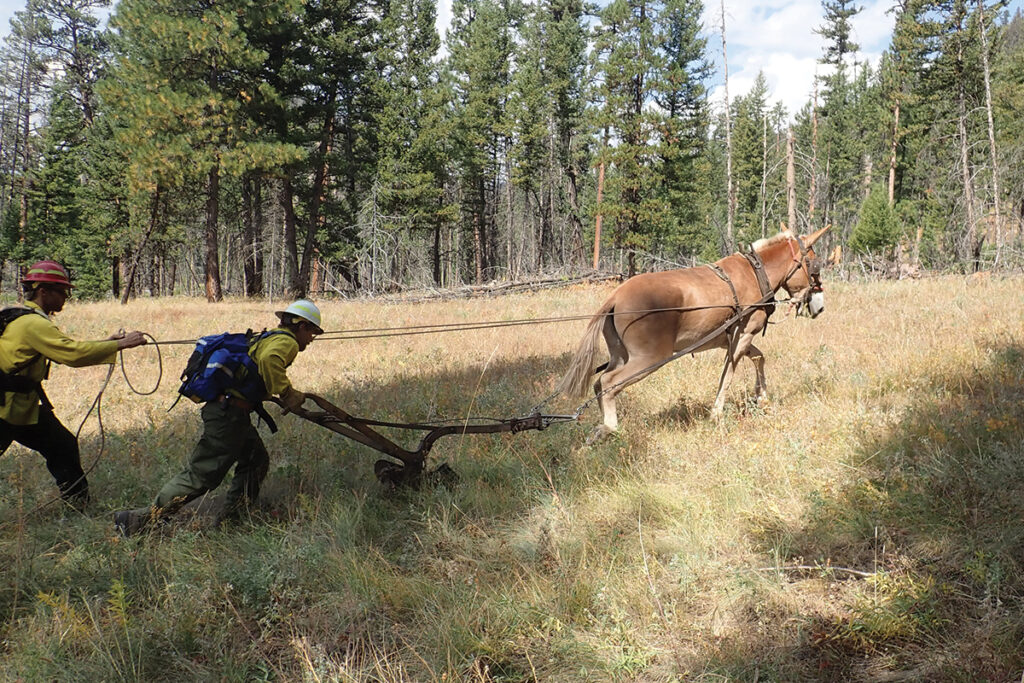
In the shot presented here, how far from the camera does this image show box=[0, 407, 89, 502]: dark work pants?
175 inches

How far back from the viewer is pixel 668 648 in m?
2.81

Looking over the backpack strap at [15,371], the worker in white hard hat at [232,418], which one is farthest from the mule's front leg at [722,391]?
the backpack strap at [15,371]

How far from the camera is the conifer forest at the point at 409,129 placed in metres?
20.8

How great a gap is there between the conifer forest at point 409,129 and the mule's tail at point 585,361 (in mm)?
13838

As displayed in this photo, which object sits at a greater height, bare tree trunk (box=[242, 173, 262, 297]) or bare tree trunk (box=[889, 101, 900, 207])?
bare tree trunk (box=[889, 101, 900, 207])

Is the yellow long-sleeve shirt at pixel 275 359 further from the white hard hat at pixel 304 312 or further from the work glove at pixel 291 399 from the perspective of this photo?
the white hard hat at pixel 304 312

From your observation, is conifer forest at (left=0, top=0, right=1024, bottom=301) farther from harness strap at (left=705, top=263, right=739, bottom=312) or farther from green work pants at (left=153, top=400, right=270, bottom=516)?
green work pants at (left=153, top=400, right=270, bottom=516)

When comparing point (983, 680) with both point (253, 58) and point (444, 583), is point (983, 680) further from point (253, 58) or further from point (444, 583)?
point (253, 58)

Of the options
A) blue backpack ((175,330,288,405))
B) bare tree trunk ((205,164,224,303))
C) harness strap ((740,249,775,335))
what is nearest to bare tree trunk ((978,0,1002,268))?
harness strap ((740,249,775,335))

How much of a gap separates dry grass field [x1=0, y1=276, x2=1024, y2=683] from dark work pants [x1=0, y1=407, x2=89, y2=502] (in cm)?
20

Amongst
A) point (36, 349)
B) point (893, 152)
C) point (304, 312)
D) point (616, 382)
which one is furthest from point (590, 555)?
point (893, 152)

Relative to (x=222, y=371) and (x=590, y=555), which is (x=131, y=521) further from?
(x=590, y=555)

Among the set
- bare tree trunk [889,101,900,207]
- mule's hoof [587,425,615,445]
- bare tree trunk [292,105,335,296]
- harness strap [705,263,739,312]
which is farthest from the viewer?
bare tree trunk [889,101,900,207]

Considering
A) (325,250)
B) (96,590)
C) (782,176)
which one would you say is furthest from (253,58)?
(782,176)
